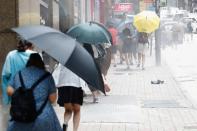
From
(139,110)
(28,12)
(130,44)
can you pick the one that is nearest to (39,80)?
(28,12)

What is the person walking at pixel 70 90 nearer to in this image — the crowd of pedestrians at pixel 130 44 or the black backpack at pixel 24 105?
the black backpack at pixel 24 105

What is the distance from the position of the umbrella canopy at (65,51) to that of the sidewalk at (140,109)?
4082 millimetres

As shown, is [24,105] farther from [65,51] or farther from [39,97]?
[65,51]

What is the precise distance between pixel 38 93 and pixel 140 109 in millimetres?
6534

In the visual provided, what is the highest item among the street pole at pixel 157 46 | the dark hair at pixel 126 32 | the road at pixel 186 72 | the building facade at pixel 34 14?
the building facade at pixel 34 14

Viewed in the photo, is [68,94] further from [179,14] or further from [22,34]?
[179,14]

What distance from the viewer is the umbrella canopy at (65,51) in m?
5.68

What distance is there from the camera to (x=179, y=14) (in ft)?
182

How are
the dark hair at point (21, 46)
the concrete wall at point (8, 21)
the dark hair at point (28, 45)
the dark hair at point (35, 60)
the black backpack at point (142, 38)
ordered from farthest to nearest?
the black backpack at point (142, 38), the concrete wall at point (8, 21), the dark hair at point (21, 46), the dark hair at point (28, 45), the dark hair at point (35, 60)

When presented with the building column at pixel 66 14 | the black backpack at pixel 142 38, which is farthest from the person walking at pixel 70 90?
the black backpack at pixel 142 38

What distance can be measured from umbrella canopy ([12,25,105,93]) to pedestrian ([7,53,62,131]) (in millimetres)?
199

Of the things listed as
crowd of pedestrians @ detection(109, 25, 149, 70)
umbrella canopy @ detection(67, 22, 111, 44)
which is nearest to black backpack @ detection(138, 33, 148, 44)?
crowd of pedestrians @ detection(109, 25, 149, 70)

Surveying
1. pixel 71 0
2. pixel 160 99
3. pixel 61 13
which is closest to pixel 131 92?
pixel 160 99

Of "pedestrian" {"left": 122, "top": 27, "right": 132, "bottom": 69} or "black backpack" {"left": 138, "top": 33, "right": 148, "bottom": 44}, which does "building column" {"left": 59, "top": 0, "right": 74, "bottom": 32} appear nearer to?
"pedestrian" {"left": 122, "top": 27, "right": 132, "bottom": 69}
